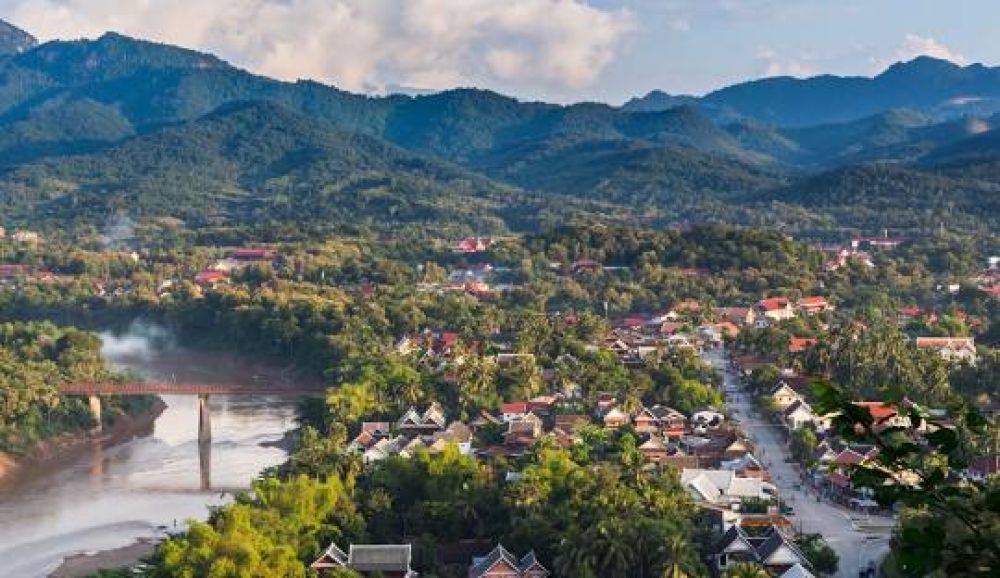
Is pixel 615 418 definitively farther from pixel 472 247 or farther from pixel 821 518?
pixel 472 247

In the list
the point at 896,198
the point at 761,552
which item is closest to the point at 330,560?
the point at 761,552

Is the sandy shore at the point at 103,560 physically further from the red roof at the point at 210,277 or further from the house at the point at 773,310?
the red roof at the point at 210,277

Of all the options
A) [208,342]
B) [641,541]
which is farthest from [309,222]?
[641,541]

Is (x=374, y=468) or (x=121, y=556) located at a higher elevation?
(x=374, y=468)

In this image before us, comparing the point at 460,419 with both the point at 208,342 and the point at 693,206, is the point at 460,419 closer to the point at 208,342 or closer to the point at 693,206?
the point at 208,342

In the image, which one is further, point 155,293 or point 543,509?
point 155,293

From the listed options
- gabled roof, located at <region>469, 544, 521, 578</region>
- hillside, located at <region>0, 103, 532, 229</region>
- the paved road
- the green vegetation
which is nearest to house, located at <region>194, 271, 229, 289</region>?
the green vegetation
